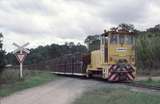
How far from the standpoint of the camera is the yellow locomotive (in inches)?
1264

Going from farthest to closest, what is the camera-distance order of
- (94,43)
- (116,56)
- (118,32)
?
(94,43) → (118,32) → (116,56)

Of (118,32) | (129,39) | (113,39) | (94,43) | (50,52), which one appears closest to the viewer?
(113,39)

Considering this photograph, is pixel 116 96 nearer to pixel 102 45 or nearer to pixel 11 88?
pixel 11 88

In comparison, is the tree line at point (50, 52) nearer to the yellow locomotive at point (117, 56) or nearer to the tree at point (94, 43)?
the tree at point (94, 43)

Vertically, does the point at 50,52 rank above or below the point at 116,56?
above

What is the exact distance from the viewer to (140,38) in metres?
56.1

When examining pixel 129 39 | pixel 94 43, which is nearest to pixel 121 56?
pixel 129 39

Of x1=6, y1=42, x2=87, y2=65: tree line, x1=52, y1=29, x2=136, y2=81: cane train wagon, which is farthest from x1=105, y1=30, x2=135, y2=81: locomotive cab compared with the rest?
x1=6, y1=42, x2=87, y2=65: tree line

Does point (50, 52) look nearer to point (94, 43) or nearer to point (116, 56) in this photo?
point (94, 43)

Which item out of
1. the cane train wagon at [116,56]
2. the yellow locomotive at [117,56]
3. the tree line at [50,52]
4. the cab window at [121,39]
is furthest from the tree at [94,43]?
the tree line at [50,52]

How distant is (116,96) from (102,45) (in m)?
16.1

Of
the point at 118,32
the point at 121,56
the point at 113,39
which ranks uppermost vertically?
the point at 118,32

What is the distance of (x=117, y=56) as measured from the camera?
3272cm

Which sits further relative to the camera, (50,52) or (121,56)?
(50,52)
